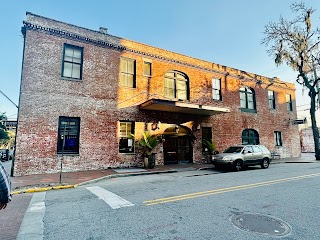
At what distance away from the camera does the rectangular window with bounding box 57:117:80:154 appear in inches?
478

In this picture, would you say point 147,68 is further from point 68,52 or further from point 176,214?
point 176,214

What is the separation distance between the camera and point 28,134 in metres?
11.2

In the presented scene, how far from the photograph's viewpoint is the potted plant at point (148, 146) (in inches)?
526

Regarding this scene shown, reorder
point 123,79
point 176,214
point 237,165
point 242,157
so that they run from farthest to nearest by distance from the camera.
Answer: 1. point 123,79
2. point 242,157
3. point 237,165
4. point 176,214

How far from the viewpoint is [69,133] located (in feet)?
40.4

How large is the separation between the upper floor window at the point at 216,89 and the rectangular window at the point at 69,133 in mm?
12028

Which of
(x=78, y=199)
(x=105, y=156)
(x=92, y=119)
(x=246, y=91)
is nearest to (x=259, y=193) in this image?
(x=78, y=199)

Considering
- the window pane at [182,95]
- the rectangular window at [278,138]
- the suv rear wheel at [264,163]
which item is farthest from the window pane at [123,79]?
the rectangular window at [278,138]

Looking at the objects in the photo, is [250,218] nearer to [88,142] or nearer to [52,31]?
[88,142]

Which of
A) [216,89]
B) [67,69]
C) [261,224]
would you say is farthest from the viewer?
[216,89]

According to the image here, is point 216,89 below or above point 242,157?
above

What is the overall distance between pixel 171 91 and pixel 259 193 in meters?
11.3

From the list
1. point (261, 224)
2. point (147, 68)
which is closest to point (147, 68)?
point (147, 68)

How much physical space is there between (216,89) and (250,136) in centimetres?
623
